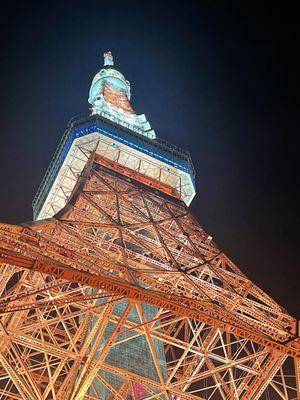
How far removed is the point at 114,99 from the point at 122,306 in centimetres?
1939

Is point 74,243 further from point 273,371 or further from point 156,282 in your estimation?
point 273,371

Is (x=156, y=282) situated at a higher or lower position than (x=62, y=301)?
higher

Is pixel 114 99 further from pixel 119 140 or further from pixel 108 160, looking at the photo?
pixel 108 160

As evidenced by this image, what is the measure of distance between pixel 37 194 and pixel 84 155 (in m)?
4.49

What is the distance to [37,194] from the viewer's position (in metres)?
31.6

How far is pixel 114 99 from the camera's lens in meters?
38.5

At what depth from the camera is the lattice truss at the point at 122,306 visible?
41.5 feet

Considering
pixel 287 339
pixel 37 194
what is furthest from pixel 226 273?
pixel 37 194

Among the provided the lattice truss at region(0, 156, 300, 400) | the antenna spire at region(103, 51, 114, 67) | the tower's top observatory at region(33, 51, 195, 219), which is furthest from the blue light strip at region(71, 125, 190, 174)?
the antenna spire at region(103, 51, 114, 67)

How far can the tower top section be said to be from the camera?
1328 inches

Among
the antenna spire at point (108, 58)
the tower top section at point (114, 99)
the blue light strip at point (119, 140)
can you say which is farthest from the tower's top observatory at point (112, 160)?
the antenna spire at point (108, 58)

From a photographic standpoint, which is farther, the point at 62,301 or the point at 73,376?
the point at 73,376

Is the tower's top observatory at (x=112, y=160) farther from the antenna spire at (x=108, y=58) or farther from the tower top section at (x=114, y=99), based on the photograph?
the antenna spire at (x=108, y=58)

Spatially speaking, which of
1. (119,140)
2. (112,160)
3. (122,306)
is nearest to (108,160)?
(112,160)
